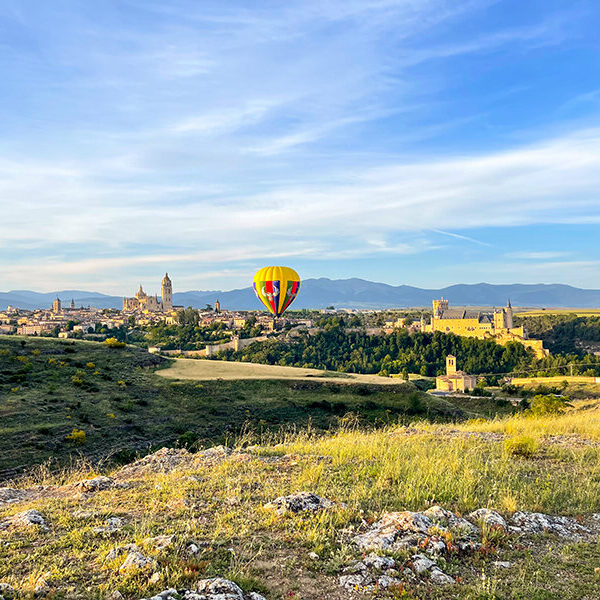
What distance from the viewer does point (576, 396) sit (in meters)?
64.6

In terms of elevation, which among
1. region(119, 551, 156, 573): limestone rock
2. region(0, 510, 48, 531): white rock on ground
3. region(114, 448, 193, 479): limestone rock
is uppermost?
region(119, 551, 156, 573): limestone rock

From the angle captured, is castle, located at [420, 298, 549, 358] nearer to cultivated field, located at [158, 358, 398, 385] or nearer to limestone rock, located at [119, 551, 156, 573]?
cultivated field, located at [158, 358, 398, 385]

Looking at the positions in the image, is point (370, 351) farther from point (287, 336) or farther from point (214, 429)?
point (214, 429)

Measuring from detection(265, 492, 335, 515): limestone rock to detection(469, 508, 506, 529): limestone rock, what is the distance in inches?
64.7

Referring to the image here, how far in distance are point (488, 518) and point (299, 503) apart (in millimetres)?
2162

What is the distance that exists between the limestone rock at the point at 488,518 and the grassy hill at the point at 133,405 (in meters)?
14.5

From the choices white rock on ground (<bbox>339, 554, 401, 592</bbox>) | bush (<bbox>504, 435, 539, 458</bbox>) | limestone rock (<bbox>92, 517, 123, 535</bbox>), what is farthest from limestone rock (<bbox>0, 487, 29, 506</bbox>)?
bush (<bbox>504, 435, 539, 458</bbox>)

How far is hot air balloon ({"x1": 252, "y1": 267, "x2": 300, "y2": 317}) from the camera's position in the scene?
183 feet

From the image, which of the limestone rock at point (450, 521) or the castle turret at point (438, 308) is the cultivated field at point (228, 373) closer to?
the limestone rock at point (450, 521)

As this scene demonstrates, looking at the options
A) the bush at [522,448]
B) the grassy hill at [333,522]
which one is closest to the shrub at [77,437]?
the grassy hill at [333,522]

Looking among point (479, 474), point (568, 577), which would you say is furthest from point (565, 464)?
point (568, 577)

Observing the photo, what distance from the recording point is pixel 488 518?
5.57 metres

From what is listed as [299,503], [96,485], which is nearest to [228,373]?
[96,485]

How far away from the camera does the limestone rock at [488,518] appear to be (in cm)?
545
